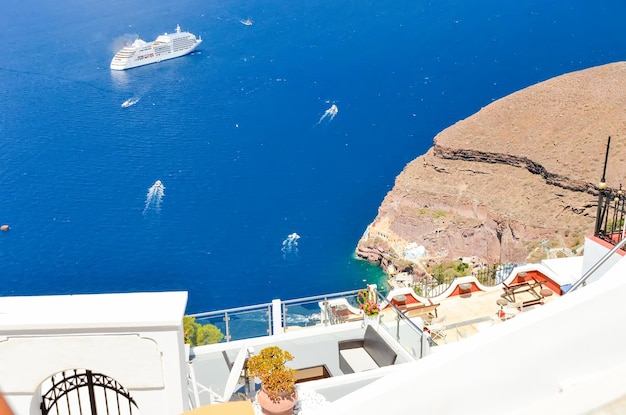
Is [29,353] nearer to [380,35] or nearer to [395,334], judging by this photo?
[395,334]

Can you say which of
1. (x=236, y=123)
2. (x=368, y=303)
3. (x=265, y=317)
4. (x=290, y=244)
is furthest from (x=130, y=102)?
(x=368, y=303)

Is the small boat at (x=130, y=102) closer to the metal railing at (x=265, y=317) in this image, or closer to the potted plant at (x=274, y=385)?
the metal railing at (x=265, y=317)

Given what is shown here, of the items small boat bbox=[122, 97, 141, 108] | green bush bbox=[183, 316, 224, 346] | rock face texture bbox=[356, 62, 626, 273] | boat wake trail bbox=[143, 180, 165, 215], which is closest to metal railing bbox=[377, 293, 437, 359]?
green bush bbox=[183, 316, 224, 346]

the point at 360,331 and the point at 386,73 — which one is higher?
the point at 360,331

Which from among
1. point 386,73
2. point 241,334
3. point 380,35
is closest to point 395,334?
point 241,334

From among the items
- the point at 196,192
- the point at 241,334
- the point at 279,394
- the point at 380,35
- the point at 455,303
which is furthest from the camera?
the point at 380,35
